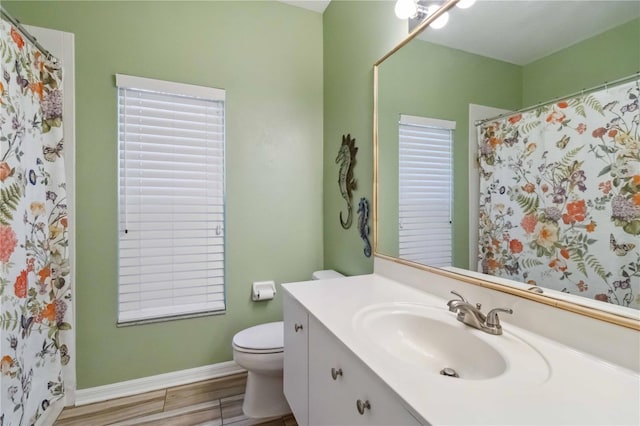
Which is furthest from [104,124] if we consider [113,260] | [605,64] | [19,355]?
[605,64]

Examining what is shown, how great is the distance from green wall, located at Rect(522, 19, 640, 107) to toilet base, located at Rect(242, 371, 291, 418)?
1.73m

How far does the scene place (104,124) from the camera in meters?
1.65

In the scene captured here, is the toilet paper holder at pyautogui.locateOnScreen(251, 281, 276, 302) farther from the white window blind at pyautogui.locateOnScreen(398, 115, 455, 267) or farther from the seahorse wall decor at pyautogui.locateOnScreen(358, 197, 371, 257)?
Answer: the white window blind at pyautogui.locateOnScreen(398, 115, 455, 267)

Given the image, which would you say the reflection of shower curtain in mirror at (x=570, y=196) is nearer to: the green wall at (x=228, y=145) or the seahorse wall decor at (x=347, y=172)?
the seahorse wall decor at (x=347, y=172)

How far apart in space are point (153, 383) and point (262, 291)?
87 cm

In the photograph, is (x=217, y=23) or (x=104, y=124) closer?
(x=104, y=124)

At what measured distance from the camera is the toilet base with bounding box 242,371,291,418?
154 centimetres

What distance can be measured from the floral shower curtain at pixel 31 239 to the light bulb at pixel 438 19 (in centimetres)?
177

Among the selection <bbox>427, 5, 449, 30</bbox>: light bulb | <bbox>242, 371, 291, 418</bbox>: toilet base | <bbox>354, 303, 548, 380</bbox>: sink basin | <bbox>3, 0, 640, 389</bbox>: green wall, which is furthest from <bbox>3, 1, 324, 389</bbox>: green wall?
<bbox>354, 303, 548, 380</bbox>: sink basin

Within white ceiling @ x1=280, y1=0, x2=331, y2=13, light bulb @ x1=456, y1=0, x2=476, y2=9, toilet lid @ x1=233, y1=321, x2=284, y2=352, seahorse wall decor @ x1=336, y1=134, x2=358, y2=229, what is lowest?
toilet lid @ x1=233, y1=321, x2=284, y2=352

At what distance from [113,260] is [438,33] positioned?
2.11m

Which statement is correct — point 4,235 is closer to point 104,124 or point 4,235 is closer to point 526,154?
point 104,124

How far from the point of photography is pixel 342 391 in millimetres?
807

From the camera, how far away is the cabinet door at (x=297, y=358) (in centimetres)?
109
